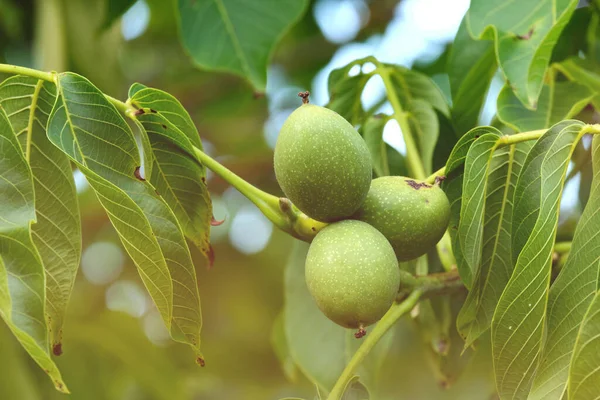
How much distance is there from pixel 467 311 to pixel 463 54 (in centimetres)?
54

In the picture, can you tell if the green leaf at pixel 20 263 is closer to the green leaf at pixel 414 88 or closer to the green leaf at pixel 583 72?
the green leaf at pixel 414 88

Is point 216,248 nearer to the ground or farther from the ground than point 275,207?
nearer to the ground

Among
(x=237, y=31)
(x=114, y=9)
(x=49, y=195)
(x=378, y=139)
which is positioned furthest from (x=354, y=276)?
(x=114, y=9)

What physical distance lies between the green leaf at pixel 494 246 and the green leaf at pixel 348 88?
344 mm

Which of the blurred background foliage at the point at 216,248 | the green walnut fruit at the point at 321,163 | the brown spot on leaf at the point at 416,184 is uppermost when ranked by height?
the green walnut fruit at the point at 321,163

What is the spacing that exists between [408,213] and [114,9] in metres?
0.93

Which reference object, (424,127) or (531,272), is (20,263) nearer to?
(531,272)

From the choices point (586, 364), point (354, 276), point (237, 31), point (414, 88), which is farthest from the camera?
point (237, 31)

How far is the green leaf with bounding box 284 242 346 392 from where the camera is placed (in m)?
1.16

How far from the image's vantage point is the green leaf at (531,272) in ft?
2.23

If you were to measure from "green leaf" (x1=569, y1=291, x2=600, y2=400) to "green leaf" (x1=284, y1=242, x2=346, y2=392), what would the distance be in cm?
59

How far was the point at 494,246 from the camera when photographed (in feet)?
2.79

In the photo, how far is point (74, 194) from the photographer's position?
2.74 ft

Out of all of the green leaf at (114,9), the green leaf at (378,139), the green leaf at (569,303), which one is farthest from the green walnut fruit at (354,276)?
the green leaf at (114,9)
